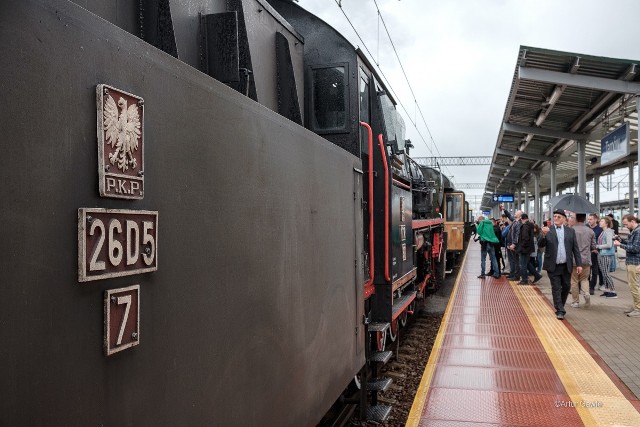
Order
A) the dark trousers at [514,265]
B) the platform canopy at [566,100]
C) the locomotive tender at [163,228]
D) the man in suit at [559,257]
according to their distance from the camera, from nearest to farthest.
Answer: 1. the locomotive tender at [163,228]
2. the man in suit at [559,257]
3. the platform canopy at [566,100]
4. the dark trousers at [514,265]

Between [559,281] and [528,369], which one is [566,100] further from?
[528,369]

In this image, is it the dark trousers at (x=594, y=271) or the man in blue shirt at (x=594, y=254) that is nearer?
the man in blue shirt at (x=594, y=254)

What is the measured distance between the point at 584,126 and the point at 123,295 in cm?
1546

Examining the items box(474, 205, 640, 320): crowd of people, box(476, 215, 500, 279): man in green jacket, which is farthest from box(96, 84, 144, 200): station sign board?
box(476, 215, 500, 279): man in green jacket

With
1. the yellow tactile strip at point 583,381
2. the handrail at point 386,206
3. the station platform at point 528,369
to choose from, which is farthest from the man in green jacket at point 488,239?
the handrail at point 386,206

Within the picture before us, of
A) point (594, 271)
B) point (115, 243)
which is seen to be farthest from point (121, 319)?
point (594, 271)

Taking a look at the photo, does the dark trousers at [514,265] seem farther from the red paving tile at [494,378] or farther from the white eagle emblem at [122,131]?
the white eagle emblem at [122,131]

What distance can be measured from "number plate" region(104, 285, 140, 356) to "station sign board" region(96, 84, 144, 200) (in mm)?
259

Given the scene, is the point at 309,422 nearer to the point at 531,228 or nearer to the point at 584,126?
the point at 531,228

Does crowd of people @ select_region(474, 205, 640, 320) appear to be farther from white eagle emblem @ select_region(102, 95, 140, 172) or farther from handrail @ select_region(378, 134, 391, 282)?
white eagle emblem @ select_region(102, 95, 140, 172)

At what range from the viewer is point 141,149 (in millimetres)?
1512

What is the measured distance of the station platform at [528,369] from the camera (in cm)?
453

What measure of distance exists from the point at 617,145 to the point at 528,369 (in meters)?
7.78

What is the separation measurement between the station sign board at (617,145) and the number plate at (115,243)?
11.7 m
